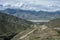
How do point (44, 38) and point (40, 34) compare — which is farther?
point (40, 34)

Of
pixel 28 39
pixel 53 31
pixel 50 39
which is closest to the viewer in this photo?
pixel 50 39

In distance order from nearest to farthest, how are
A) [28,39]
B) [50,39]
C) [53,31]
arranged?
[50,39], [28,39], [53,31]

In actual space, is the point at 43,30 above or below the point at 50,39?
above

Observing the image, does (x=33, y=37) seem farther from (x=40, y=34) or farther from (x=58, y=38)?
Result: (x=58, y=38)

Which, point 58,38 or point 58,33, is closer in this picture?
point 58,38

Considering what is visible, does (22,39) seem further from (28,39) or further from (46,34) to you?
(46,34)

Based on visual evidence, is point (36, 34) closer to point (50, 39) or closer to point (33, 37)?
point (33, 37)

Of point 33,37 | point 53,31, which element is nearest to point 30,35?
point 33,37

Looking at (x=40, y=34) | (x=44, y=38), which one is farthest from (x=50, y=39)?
(x=40, y=34)
